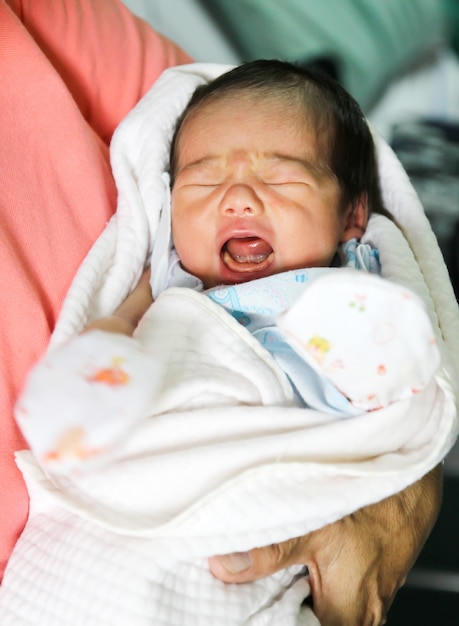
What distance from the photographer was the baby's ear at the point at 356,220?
1076 mm

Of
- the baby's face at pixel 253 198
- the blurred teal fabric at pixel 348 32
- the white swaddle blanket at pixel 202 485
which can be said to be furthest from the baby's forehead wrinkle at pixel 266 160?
the blurred teal fabric at pixel 348 32

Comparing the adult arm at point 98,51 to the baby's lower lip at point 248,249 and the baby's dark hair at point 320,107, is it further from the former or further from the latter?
the baby's lower lip at point 248,249

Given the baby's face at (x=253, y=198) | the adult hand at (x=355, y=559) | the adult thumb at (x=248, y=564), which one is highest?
the baby's face at (x=253, y=198)

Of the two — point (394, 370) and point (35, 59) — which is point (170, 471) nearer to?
point (394, 370)

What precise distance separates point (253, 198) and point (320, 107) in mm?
215

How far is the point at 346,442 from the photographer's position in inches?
28.9

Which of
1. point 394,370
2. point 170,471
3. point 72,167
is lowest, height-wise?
point 170,471

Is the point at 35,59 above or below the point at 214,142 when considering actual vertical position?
above

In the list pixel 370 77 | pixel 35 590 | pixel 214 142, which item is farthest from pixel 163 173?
pixel 370 77

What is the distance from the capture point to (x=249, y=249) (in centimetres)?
97

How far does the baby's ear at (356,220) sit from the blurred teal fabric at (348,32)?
803 millimetres

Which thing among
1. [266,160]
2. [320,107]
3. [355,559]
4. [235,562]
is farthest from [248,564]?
[320,107]

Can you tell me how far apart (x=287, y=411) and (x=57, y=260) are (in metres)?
0.38

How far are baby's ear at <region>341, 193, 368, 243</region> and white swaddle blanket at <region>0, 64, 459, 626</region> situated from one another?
1.01 ft
